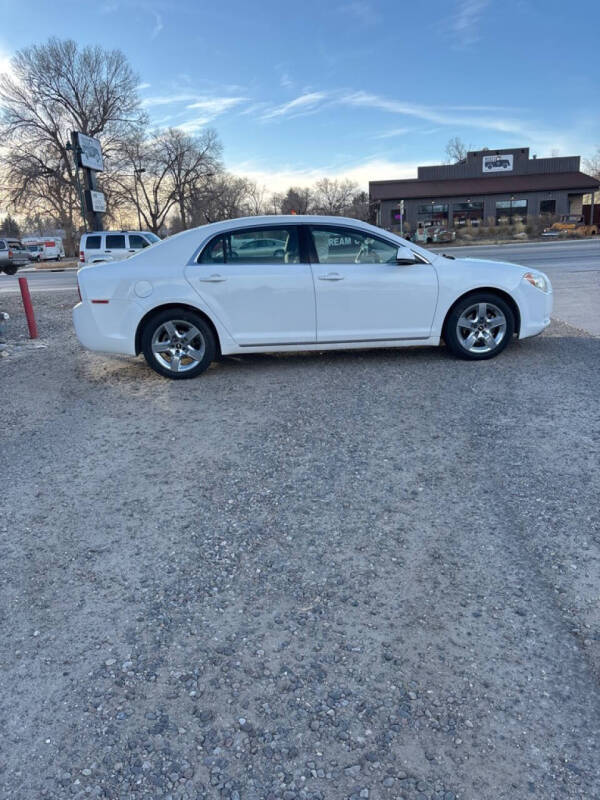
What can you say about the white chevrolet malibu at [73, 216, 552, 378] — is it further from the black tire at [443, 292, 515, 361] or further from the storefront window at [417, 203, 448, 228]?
the storefront window at [417, 203, 448, 228]

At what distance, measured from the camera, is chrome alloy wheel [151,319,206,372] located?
6.42 meters

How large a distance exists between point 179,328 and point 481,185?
66.5 meters

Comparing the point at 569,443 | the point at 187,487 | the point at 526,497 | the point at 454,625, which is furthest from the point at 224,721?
the point at 569,443

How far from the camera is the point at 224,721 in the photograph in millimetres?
2082

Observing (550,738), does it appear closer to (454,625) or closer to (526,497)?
(454,625)

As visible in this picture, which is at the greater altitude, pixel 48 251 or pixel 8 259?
pixel 48 251

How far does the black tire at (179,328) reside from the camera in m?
6.37

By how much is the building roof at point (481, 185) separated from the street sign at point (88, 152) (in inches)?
1553

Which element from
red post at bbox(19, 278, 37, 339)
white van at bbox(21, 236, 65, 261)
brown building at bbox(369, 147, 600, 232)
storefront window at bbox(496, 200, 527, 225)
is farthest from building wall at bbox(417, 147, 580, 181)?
red post at bbox(19, 278, 37, 339)

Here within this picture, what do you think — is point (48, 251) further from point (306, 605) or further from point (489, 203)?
point (306, 605)

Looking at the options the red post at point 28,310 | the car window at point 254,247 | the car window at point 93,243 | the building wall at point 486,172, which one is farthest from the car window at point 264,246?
the building wall at point 486,172

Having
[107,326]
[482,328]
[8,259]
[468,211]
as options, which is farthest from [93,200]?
[468,211]

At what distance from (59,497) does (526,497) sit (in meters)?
2.94

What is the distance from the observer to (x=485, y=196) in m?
63.5
